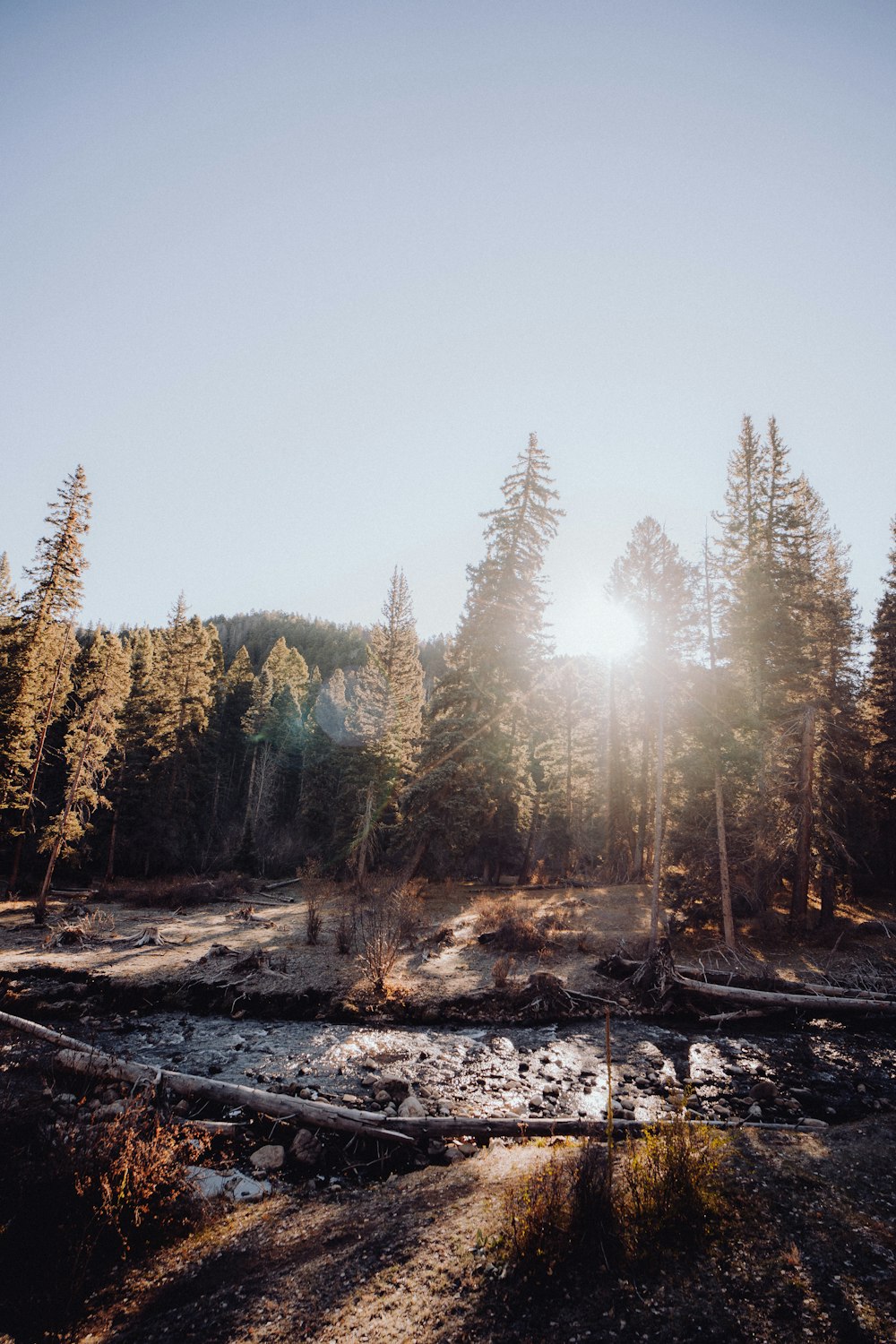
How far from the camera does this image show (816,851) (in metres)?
20.7

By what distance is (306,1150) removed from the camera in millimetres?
7438

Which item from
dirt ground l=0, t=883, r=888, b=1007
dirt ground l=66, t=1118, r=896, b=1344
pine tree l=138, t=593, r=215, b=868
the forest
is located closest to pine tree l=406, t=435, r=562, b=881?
Result: the forest

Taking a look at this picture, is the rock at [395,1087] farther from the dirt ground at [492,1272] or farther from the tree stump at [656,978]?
the tree stump at [656,978]

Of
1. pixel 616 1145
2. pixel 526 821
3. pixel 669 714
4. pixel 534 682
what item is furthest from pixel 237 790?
pixel 616 1145

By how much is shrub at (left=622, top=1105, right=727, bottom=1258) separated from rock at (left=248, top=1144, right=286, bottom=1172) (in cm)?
448

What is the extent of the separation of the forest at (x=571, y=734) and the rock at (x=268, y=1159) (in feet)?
40.8

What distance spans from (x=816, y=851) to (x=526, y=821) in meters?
19.7

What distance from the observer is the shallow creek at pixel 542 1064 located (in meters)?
9.23

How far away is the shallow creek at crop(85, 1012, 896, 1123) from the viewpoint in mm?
9234

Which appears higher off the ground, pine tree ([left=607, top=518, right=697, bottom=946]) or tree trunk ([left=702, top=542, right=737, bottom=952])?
pine tree ([left=607, top=518, right=697, bottom=946])

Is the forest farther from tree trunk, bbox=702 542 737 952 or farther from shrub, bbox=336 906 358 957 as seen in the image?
shrub, bbox=336 906 358 957

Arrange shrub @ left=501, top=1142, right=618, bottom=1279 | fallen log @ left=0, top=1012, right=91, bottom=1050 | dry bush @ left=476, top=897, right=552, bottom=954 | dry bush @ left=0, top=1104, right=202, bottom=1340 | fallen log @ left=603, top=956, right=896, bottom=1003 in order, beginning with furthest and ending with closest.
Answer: dry bush @ left=476, top=897, right=552, bottom=954, fallen log @ left=603, top=956, right=896, bottom=1003, fallen log @ left=0, top=1012, right=91, bottom=1050, shrub @ left=501, top=1142, right=618, bottom=1279, dry bush @ left=0, top=1104, right=202, bottom=1340

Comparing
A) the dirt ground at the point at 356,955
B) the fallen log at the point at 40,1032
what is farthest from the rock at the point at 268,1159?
the dirt ground at the point at 356,955

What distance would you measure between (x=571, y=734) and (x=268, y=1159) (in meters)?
34.8
